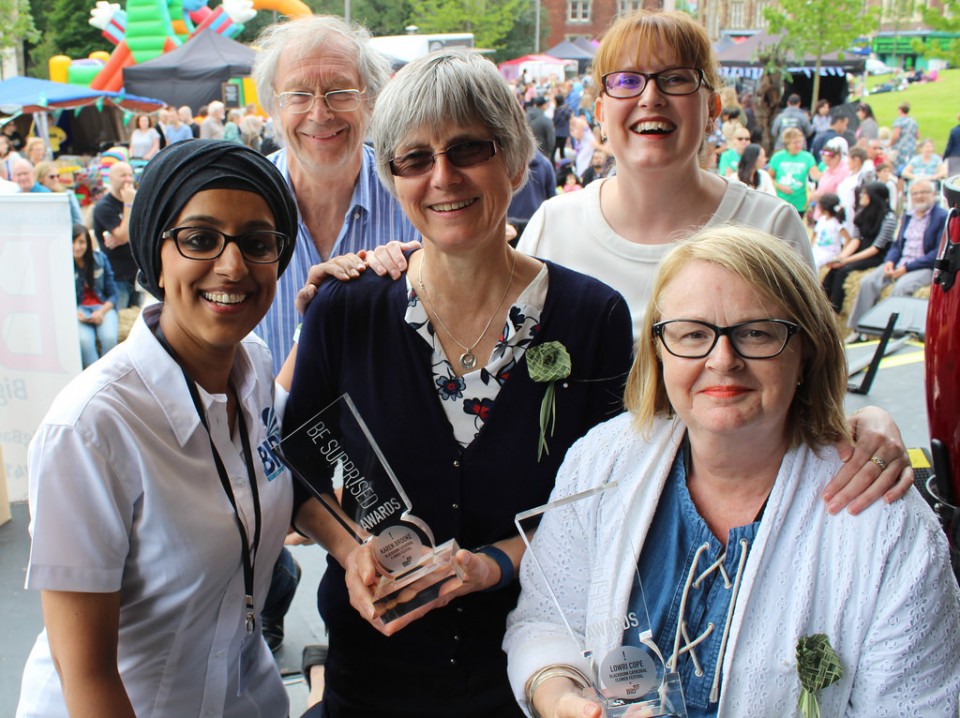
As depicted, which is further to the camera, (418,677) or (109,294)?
(109,294)

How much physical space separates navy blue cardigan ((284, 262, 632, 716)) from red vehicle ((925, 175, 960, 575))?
53.8 inches

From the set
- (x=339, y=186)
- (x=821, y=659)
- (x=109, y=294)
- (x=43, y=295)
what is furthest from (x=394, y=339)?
(x=109, y=294)

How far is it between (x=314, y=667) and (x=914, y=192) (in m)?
8.96

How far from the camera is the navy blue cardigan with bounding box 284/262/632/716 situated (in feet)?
6.85

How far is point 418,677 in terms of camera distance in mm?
2127

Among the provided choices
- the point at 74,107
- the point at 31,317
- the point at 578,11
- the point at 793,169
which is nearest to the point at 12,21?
the point at 74,107

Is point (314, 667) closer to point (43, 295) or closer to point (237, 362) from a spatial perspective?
point (237, 362)

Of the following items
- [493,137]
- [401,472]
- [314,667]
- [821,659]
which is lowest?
[314,667]

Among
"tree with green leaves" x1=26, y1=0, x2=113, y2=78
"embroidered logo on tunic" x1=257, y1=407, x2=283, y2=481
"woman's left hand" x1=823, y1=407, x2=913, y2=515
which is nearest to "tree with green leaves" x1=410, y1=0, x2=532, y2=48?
"tree with green leaves" x1=26, y1=0, x2=113, y2=78

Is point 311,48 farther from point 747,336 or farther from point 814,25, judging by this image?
point 814,25

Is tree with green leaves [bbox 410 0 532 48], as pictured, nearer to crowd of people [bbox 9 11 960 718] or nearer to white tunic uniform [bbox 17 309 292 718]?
crowd of people [bbox 9 11 960 718]

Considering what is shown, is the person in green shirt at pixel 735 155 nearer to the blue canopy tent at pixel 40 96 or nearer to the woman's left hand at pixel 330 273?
the woman's left hand at pixel 330 273

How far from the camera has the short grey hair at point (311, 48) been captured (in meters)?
3.22

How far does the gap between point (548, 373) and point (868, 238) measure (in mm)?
9617
